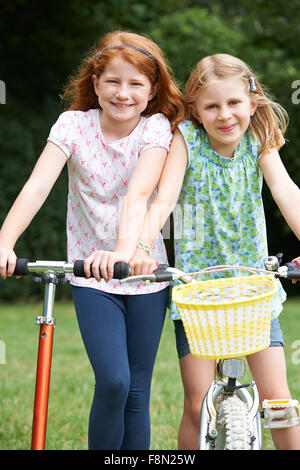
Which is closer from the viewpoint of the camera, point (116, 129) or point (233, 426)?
point (233, 426)

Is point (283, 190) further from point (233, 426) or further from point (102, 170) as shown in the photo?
point (233, 426)

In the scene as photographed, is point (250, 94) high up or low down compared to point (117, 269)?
up

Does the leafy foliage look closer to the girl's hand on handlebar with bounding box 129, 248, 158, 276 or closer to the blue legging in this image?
the blue legging

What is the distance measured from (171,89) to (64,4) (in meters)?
9.68

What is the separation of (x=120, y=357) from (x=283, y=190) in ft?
3.10

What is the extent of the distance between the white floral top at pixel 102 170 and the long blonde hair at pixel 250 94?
0.19m

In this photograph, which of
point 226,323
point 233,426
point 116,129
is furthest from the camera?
point 116,129

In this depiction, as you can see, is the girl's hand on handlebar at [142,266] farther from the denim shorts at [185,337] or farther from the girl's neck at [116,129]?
the girl's neck at [116,129]

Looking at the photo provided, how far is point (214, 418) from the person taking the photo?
2.44 meters

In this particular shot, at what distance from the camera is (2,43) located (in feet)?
39.3

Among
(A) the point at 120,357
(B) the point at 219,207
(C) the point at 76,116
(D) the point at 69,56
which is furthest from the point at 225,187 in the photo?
(D) the point at 69,56

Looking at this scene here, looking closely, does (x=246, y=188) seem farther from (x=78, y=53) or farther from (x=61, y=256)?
(x=78, y=53)

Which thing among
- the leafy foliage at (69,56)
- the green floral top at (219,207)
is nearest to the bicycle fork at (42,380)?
the green floral top at (219,207)

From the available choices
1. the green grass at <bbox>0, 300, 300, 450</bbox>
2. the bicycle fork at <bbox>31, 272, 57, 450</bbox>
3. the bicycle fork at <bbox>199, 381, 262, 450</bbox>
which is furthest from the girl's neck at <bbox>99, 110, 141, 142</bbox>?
the green grass at <bbox>0, 300, 300, 450</bbox>
